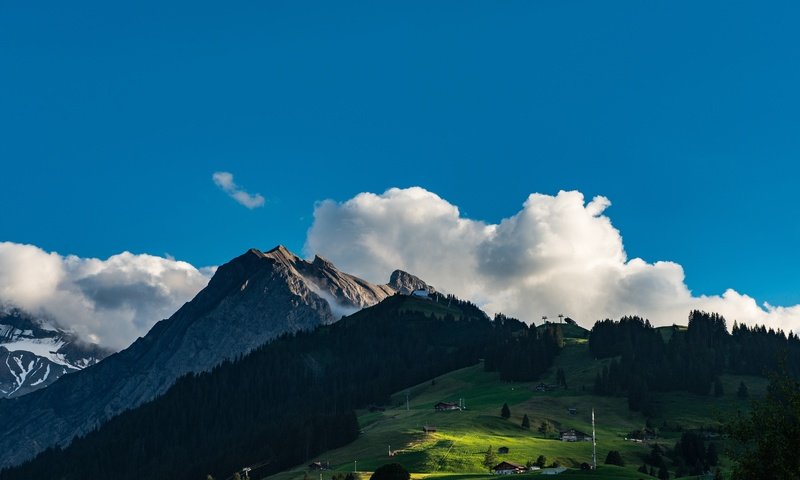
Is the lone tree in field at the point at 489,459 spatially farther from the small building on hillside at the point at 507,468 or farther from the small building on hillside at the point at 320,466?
the small building on hillside at the point at 320,466

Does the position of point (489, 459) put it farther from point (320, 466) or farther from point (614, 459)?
point (320, 466)

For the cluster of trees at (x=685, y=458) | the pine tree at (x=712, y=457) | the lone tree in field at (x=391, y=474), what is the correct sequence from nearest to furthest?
the lone tree in field at (x=391, y=474), the cluster of trees at (x=685, y=458), the pine tree at (x=712, y=457)

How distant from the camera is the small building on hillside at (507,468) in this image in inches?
5753

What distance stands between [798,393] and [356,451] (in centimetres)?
16222

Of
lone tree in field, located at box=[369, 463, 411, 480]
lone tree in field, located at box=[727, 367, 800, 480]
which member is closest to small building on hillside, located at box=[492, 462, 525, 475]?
lone tree in field, located at box=[369, 463, 411, 480]

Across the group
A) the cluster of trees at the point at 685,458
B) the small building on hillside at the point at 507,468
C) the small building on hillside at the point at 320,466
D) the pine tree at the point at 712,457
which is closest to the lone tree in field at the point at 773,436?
the small building on hillside at the point at 507,468

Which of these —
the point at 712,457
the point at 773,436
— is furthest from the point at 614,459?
the point at 773,436

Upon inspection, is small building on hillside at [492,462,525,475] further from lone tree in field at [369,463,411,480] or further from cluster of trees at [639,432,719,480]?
cluster of trees at [639,432,719,480]

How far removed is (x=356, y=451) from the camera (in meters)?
197

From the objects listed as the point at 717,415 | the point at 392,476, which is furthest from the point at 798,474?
the point at 392,476

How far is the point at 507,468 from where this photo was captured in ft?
486

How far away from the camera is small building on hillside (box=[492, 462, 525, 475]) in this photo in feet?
479

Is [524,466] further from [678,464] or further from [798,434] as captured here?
[798,434]

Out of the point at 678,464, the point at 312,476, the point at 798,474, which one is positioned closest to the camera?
the point at 798,474
